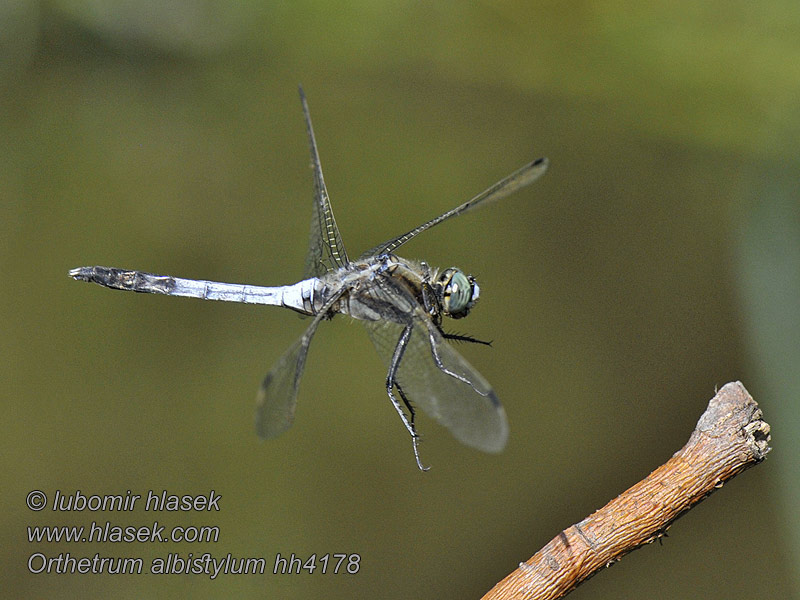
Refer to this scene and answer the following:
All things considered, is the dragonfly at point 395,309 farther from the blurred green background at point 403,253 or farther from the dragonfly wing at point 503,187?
the blurred green background at point 403,253

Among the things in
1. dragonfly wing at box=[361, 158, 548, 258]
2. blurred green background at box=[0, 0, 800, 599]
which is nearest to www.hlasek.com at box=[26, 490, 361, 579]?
blurred green background at box=[0, 0, 800, 599]

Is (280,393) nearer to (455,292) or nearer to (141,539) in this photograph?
(455,292)

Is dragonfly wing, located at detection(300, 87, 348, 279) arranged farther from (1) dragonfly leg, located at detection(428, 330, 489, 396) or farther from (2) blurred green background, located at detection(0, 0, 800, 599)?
(2) blurred green background, located at detection(0, 0, 800, 599)

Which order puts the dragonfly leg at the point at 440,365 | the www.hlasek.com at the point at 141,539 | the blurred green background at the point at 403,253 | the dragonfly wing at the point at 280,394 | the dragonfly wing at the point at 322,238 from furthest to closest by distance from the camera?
1. the blurred green background at the point at 403,253
2. the www.hlasek.com at the point at 141,539
3. the dragonfly wing at the point at 322,238
4. the dragonfly leg at the point at 440,365
5. the dragonfly wing at the point at 280,394

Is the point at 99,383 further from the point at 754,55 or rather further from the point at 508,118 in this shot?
the point at 754,55

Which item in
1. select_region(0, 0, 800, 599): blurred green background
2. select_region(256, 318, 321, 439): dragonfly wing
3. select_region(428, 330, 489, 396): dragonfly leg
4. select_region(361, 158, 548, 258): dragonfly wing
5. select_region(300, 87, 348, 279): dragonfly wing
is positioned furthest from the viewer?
select_region(0, 0, 800, 599): blurred green background

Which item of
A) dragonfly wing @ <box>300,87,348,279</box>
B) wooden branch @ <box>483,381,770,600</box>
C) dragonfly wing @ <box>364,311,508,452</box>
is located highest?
dragonfly wing @ <box>300,87,348,279</box>

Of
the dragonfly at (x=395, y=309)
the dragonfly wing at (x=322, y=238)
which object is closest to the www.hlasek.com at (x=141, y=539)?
the dragonfly at (x=395, y=309)
